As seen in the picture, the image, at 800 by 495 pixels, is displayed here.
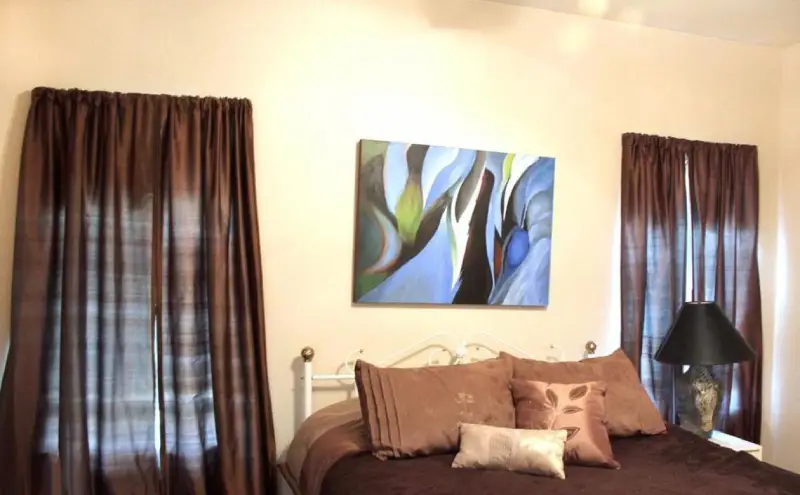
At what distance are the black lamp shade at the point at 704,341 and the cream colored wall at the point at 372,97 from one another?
0.39m

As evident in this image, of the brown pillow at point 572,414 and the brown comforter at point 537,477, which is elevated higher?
the brown pillow at point 572,414

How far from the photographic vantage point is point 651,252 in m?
3.49

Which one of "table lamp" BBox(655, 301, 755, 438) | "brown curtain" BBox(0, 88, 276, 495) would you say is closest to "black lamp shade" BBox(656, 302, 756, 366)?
"table lamp" BBox(655, 301, 755, 438)

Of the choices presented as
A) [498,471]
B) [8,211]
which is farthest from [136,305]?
[498,471]

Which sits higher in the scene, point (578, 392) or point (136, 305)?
point (136, 305)

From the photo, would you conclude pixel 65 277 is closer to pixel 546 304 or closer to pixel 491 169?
pixel 491 169

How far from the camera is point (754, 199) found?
3.71 m

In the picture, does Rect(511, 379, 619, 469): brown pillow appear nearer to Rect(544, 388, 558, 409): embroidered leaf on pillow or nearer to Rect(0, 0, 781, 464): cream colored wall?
Rect(544, 388, 558, 409): embroidered leaf on pillow

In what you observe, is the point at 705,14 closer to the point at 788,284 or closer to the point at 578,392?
the point at 788,284

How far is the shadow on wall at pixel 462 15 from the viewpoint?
323 cm

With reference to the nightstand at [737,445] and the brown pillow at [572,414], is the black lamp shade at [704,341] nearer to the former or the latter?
the nightstand at [737,445]

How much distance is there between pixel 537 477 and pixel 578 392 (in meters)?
0.46

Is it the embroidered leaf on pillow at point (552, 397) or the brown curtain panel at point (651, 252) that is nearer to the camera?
the embroidered leaf on pillow at point (552, 397)

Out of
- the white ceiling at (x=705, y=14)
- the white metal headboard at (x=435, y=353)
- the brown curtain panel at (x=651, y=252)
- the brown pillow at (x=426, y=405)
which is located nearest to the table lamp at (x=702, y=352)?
the brown curtain panel at (x=651, y=252)
